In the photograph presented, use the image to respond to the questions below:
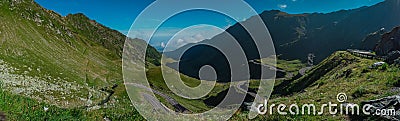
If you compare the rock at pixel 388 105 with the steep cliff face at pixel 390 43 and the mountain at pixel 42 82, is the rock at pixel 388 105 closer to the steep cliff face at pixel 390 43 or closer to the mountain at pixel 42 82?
the mountain at pixel 42 82

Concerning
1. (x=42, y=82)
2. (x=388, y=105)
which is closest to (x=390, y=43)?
(x=388, y=105)

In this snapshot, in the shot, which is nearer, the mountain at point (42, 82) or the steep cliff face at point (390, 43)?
the mountain at point (42, 82)

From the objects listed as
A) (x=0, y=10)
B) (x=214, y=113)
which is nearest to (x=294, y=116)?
(x=214, y=113)

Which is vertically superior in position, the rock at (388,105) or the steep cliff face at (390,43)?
the steep cliff face at (390,43)

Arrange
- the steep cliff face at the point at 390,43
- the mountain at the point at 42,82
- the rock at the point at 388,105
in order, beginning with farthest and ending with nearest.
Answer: the steep cliff face at the point at 390,43, the mountain at the point at 42,82, the rock at the point at 388,105

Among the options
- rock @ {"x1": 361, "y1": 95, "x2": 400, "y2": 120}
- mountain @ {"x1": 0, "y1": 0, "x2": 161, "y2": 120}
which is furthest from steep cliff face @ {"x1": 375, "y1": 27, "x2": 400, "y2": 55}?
mountain @ {"x1": 0, "y1": 0, "x2": 161, "y2": 120}

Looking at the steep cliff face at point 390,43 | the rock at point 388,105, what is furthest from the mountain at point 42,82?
the steep cliff face at point 390,43

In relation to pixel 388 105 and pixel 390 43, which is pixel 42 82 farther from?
pixel 390 43

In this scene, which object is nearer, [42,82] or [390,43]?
[42,82]

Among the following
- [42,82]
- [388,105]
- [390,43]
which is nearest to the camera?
[388,105]

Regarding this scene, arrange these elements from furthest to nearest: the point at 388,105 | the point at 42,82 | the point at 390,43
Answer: the point at 390,43 < the point at 42,82 < the point at 388,105

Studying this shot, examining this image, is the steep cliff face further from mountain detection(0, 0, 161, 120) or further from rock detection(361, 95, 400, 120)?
mountain detection(0, 0, 161, 120)

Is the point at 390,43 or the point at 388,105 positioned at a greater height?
the point at 390,43

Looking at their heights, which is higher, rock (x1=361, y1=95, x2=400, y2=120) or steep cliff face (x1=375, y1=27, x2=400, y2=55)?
steep cliff face (x1=375, y1=27, x2=400, y2=55)
